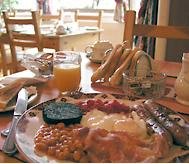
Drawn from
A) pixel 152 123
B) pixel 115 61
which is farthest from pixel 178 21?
pixel 152 123

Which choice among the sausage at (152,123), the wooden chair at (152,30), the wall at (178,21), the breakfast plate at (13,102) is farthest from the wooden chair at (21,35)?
the sausage at (152,123)

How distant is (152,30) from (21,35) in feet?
5.83

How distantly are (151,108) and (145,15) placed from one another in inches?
74.7

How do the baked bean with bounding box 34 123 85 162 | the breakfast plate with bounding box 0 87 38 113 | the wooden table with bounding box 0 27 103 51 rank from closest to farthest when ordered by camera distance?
1. the baked bean with bounding box 34 123 85 162
2. the breakfast plate with bounding box 0 87 38 113
3. the wooden table with bounding box 0 27 103 51

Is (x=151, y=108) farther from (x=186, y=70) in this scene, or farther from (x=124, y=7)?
(x=124, y=7)

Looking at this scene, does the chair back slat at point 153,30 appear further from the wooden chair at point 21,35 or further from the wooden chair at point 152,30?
the wooden chair at point 21,35

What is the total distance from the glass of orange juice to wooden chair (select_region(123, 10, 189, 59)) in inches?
17.3

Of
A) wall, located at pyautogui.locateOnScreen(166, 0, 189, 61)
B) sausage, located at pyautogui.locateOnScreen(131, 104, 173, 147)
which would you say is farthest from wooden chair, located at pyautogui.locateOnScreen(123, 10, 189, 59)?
wall, located at pyautogui.locateOnScreen(166, 0, 189, 61)

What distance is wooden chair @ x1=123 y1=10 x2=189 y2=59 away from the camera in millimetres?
1461

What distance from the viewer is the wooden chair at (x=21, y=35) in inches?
107

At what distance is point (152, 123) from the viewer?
672 millimetres

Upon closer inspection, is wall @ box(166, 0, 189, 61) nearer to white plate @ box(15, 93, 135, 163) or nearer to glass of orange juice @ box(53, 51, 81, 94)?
glass of orange juice @ box(53, 51, 81, 94)

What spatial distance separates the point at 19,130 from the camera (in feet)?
2.21

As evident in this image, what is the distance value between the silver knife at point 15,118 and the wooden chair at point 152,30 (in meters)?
0.73
